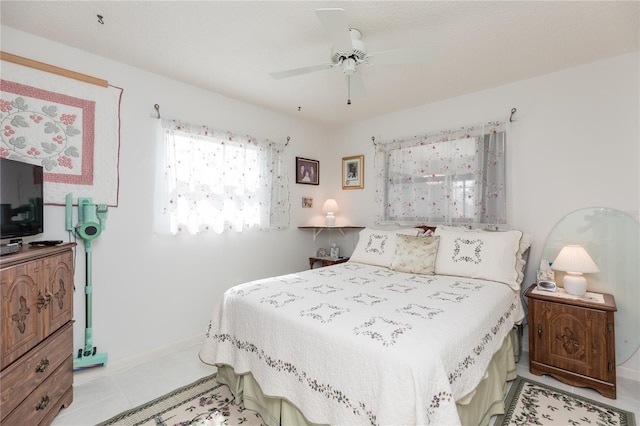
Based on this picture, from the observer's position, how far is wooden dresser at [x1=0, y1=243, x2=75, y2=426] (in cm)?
142

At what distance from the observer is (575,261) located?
223cm

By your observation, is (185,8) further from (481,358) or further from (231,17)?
(481,358)

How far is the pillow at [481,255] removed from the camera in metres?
2.43

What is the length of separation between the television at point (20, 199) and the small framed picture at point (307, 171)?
8.24ft

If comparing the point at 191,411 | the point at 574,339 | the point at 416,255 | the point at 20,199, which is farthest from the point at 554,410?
the point at 20,199

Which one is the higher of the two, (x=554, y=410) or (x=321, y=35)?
(x=321, y=35)

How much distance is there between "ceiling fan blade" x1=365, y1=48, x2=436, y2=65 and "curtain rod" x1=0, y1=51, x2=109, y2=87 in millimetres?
2095

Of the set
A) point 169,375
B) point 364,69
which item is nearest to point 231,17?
point 364,69

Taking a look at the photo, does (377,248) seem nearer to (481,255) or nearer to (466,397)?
(481,255)

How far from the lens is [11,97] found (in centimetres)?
200

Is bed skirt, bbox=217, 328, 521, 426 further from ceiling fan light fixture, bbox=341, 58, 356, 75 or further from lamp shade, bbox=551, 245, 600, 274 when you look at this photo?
ceiling fan light fixture, bbox=341, 58, 356, 75

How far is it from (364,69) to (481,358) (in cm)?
226

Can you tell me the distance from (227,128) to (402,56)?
2.00 metres

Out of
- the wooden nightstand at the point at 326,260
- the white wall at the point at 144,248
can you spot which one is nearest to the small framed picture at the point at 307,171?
the white wall at the point at 144,248
